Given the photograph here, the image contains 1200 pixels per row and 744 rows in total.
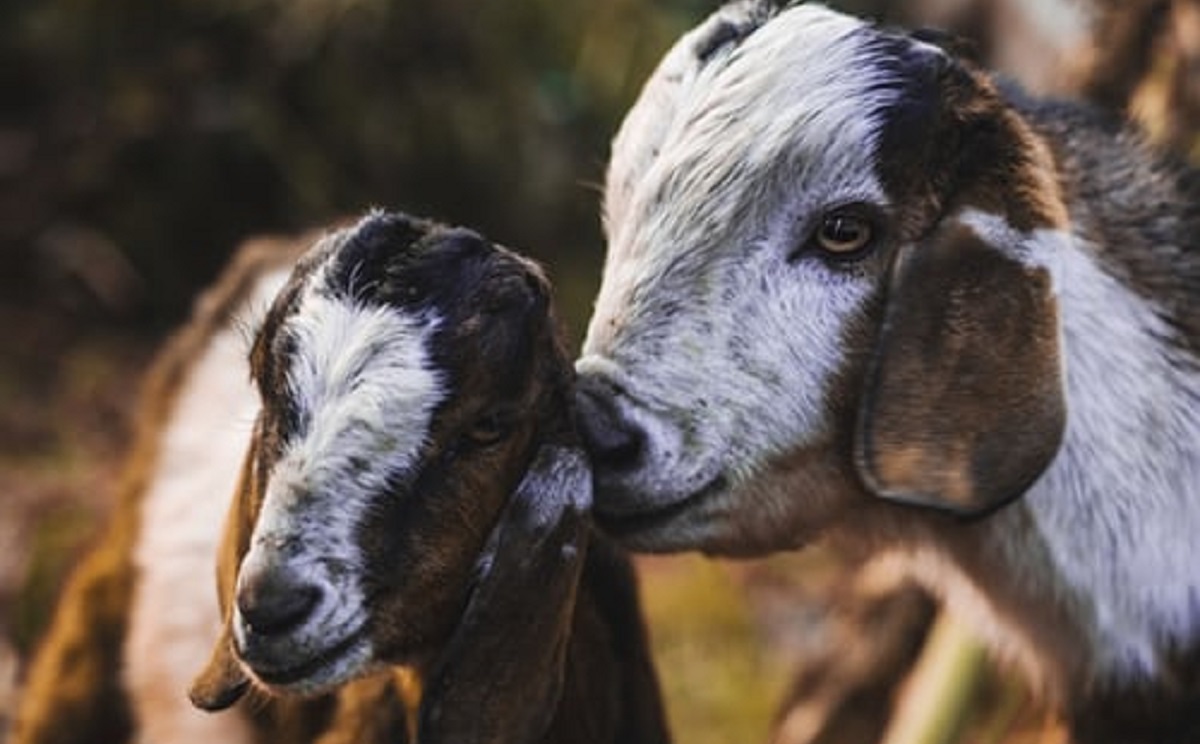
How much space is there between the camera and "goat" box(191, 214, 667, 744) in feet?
11.3

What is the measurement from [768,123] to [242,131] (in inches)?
219

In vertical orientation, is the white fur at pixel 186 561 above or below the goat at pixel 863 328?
below

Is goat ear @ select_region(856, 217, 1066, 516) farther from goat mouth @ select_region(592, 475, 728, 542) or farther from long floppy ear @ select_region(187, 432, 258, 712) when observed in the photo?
long floppy ear @ select_region(187, 432, 258, 712)

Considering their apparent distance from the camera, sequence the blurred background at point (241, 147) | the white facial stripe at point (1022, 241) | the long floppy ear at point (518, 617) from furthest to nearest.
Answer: the blurred background at point (241, 147) < the white facial stripe at point (1022, 241) < the long floppy ear at point (518, 617)

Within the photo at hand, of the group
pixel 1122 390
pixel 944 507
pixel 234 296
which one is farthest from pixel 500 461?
pixel 234 296

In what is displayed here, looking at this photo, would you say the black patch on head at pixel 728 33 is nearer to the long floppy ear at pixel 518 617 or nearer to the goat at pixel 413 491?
the goat at pixel 413 491

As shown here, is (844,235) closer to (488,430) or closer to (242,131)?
(488,430)

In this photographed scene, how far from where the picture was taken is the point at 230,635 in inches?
142

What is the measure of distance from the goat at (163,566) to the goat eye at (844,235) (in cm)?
137

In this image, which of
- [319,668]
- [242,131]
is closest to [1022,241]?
[319,668]

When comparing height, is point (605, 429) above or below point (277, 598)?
above

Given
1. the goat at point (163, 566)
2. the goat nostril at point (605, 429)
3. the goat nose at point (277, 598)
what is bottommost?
the goat at point (163, 566)

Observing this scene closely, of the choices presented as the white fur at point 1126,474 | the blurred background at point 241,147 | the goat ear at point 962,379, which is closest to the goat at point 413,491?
the goat ear at point 962,379

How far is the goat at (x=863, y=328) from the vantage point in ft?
12.7
